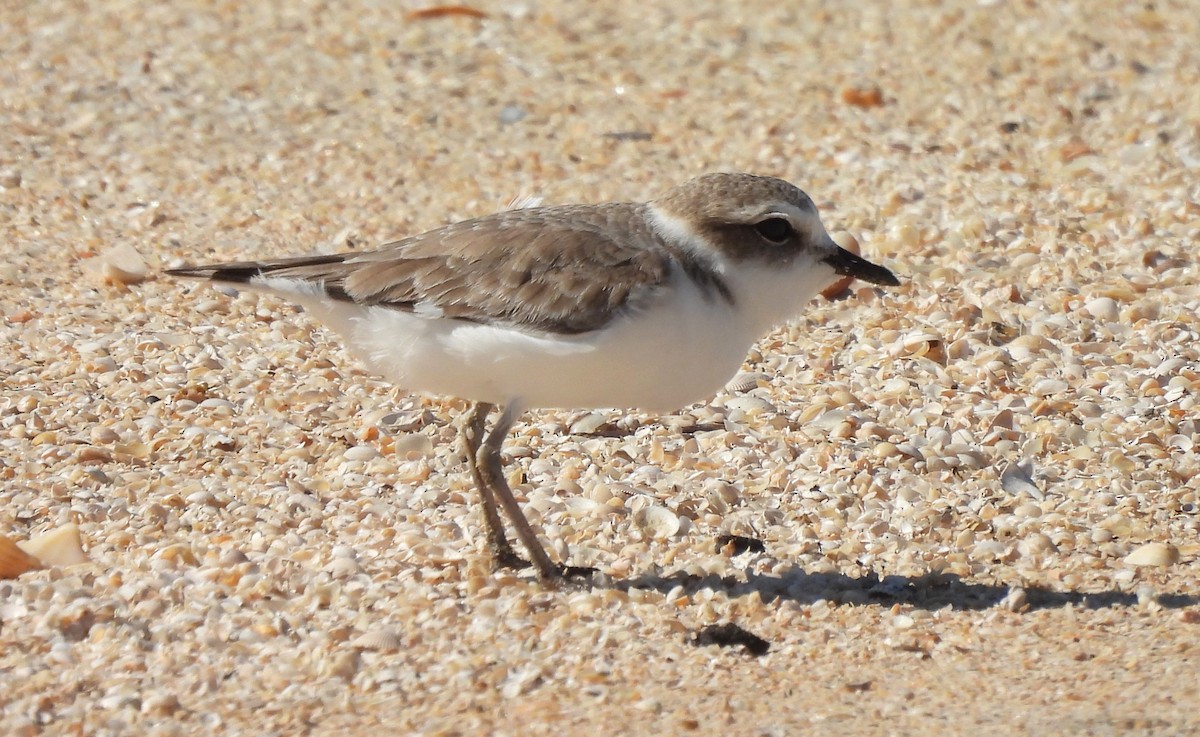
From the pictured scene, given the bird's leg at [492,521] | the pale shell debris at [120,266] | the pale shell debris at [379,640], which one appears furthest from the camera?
the pale shell debris at [120,266]

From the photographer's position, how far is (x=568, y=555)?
446cm

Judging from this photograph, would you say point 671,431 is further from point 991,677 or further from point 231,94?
point 231,94

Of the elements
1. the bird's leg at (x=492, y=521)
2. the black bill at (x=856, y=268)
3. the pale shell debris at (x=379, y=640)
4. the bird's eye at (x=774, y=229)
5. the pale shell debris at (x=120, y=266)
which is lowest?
the pale shell debris at (x=379, y=640)

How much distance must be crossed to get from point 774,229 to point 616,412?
1165 mm

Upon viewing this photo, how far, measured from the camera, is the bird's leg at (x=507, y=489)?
14.0ft

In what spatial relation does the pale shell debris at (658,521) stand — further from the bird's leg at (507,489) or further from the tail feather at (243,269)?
the tail feather at (243,269)

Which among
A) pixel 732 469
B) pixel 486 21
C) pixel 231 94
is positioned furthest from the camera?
pixel 486 21

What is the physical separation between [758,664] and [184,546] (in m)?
1.62

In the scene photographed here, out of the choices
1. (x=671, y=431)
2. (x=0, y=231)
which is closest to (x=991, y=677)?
(x=671, y=431)

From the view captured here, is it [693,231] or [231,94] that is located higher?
[693,231]

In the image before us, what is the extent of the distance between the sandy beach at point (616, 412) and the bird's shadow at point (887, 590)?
0.05 feet

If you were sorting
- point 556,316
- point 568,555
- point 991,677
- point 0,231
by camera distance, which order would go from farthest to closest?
point 0,231 → point 568,555 → point 556,316 → point 991,677

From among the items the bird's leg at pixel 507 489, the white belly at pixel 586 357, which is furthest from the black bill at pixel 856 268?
the bird's leg at pixel 507 489

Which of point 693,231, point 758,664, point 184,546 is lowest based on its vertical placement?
point 184,546
